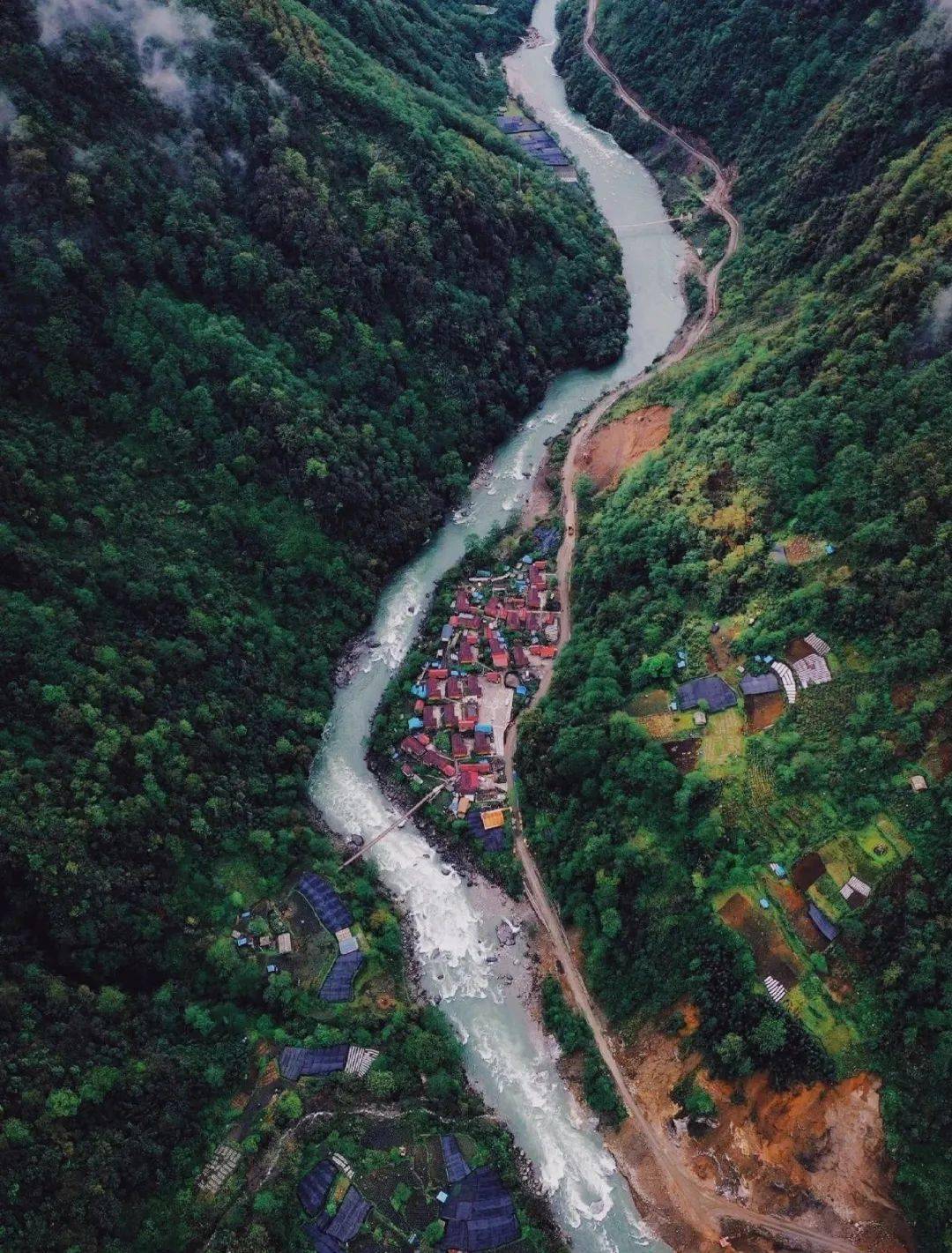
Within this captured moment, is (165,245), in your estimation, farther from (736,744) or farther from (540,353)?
(736,744)

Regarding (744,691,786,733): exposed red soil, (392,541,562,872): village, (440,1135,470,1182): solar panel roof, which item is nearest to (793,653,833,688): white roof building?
(744,691,786,733): exposed red soil

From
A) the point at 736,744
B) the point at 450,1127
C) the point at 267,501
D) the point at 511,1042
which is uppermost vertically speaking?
the point at 736,744

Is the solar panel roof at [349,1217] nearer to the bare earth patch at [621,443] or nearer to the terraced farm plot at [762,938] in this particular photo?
the terraced farm plot at [762,938]

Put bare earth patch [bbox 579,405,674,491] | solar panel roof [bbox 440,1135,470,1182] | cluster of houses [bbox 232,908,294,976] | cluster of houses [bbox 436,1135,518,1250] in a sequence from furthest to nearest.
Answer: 1. bare earth patch [bbox 579,405,674,491]
2. cluster of houses [bbox 232,908,294,976]
3. solar panel roof [bbox 440,1135,470,1182]
4. cluster of houses [bbox 436,1135,518,1250]

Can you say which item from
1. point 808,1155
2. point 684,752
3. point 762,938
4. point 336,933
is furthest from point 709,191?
point 808,1155

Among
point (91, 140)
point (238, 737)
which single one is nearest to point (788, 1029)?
point (238, 737)

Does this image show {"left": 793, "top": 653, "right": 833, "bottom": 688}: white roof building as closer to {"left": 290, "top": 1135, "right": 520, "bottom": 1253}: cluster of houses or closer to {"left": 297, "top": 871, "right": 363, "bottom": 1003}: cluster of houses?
{"left": 297, "top": 871, "right": 363, "bottom": 1003}: cluster of houses

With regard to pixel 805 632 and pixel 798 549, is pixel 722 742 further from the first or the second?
pixel 798 549
